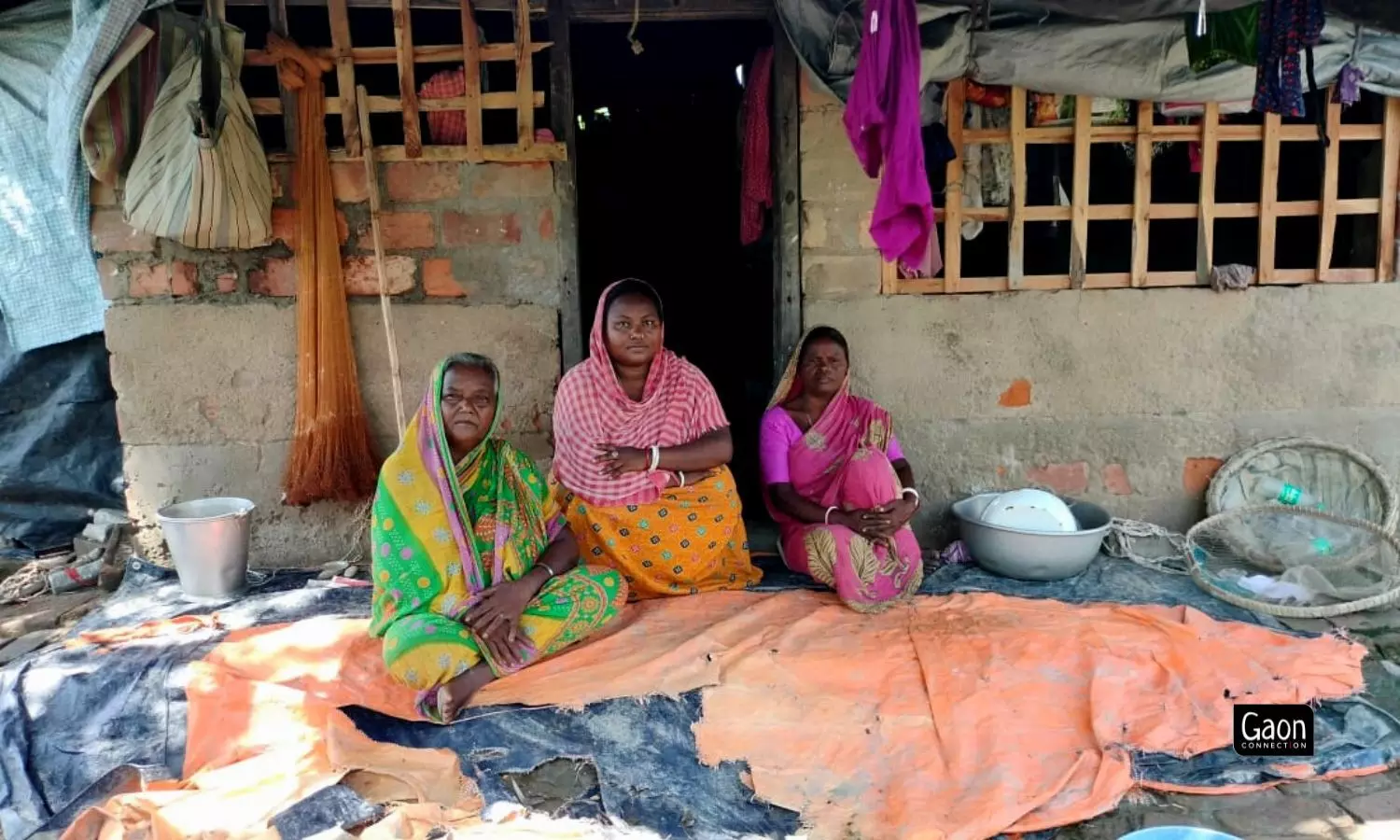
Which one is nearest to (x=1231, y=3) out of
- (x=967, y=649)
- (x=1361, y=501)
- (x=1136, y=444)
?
(x=1136, y=444)

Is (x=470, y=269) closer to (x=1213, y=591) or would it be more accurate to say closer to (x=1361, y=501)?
(x=1213, y=591)

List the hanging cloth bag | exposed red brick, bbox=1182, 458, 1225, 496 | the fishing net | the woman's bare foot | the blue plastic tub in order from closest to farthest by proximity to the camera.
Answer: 1. the blue plastic tub
2. the woman's bare foot
3. the hanging cloth bag
4. the fishing net
5. exposed red brick, bbox=1182, 458, 1225, 496

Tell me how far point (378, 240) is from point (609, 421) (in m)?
1.25

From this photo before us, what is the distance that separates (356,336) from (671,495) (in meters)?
1.52

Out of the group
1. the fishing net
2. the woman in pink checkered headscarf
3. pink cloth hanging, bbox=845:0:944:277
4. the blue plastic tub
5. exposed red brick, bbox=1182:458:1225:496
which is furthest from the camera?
exposed red brick, bbox=1182:458:1225:496

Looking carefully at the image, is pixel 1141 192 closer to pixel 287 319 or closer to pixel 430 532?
pixel 430 532

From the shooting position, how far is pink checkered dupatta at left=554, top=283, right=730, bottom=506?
3406 millimetres

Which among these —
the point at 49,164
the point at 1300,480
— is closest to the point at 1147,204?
the point at 1300,480

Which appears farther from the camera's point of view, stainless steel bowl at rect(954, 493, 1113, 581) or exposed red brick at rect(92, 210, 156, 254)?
exposed red brick at rect(92, 210, 156, 254)

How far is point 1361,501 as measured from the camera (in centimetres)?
413

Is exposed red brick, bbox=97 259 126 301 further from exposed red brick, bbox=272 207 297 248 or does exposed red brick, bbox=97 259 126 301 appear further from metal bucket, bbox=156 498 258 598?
metal bucket, bbox=156 498 258 598

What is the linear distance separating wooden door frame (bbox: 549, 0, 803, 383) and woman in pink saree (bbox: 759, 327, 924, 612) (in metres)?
0.35

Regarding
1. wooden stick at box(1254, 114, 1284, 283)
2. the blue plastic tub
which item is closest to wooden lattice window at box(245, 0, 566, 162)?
wooden stick at box(1254, 114, 1284, 283)

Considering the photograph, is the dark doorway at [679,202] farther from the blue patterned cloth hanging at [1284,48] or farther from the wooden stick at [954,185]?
the blue patterned cloth hanging at [1284,48]
